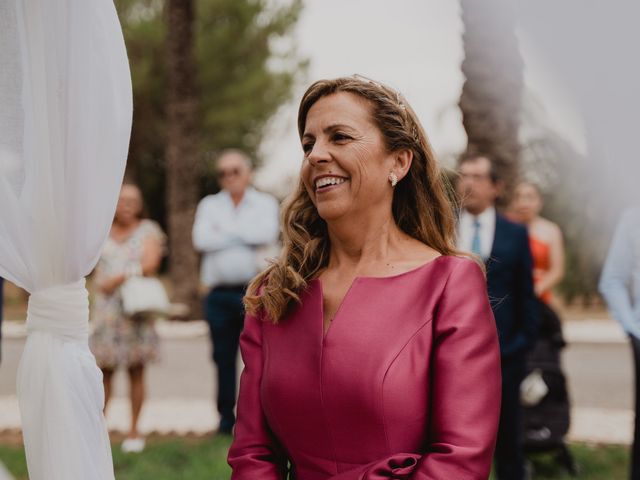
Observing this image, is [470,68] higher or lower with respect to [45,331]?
higher

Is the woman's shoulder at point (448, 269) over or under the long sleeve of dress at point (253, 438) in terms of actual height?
over

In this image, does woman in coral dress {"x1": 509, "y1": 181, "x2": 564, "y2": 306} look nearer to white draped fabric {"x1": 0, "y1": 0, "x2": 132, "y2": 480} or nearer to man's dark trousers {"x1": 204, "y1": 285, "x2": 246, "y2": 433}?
man's dark trousers {"x1": 204, "y1": 285, "x2": 246, "y2": 433}

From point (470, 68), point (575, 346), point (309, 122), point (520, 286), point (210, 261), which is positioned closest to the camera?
point (309, 122)

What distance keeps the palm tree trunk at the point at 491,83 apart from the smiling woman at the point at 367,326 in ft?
18.9

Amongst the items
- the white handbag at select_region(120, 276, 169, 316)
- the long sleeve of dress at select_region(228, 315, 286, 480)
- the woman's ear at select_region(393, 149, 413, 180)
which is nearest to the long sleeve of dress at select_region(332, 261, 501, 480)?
the long sleeve of dress at select_region(228, 315, 286, 480)

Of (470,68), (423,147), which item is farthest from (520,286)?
(470,68)

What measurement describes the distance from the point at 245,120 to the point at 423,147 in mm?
25924

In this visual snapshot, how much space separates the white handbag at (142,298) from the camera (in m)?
6.75

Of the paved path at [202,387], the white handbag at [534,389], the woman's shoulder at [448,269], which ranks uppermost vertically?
the woman's shoulder at [448,269]

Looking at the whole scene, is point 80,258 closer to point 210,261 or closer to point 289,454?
point 289,454

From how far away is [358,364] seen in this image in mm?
2383

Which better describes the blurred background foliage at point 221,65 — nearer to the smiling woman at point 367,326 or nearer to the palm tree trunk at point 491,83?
the palm tree trunk at point 491,83

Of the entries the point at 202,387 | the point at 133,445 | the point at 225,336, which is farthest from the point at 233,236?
the point at 202,387

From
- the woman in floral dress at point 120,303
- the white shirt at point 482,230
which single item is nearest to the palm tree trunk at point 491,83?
the white shirt at point 482,230
